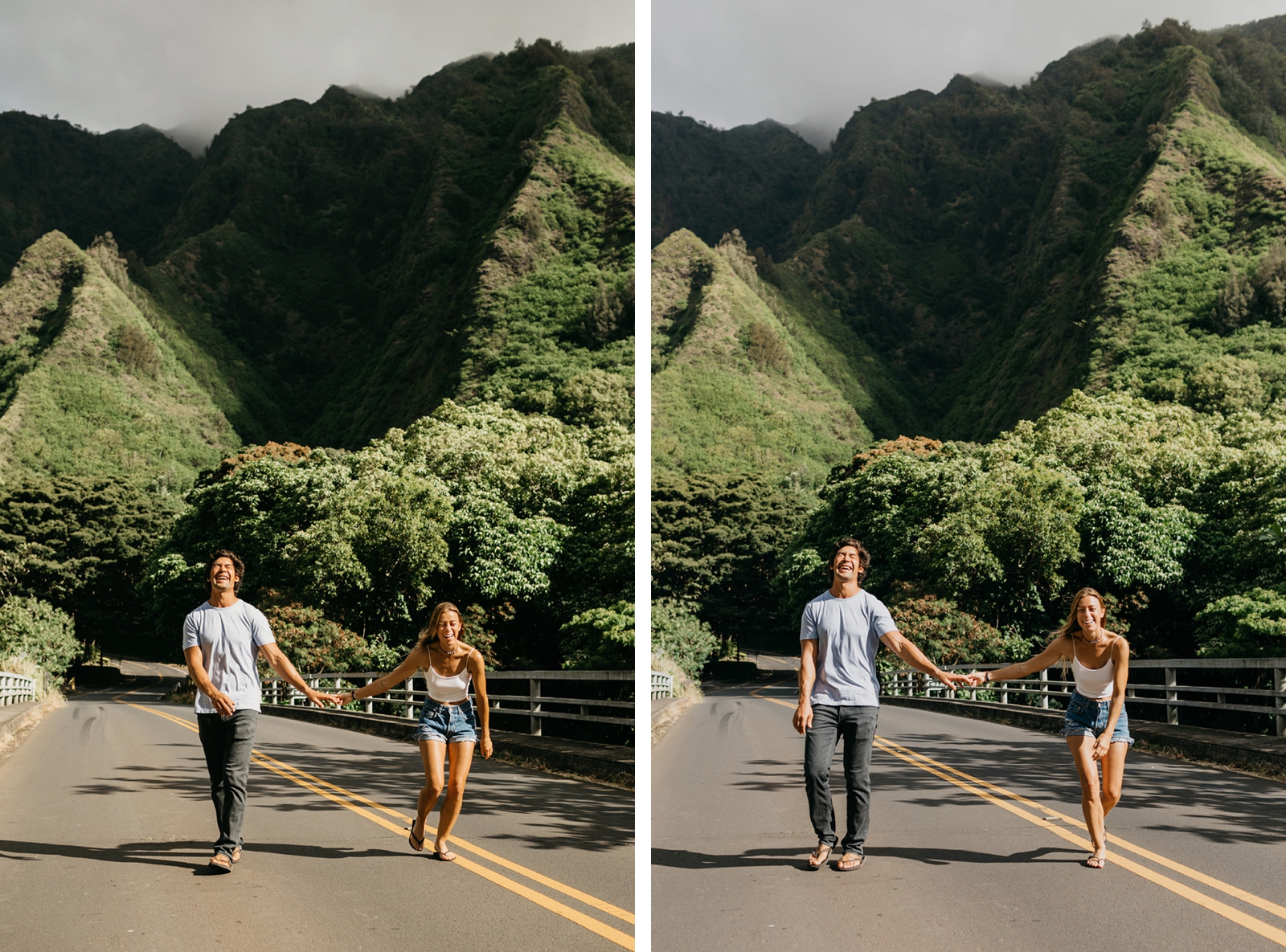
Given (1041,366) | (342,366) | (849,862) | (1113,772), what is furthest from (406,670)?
(1041,366)

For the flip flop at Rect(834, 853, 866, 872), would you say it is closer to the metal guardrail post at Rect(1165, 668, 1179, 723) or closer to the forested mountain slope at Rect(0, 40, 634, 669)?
the forested mountain slope at Rect(0, 40, 634, 669)

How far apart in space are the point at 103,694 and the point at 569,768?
594 cm

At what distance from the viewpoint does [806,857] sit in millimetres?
5988

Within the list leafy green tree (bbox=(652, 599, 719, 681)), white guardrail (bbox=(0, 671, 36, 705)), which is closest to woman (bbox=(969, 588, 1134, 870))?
white guardrail (bbox=(0, 671, 36, 705))

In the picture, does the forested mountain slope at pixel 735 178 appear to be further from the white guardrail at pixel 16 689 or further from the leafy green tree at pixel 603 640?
the white guardrail at pixel 16 689

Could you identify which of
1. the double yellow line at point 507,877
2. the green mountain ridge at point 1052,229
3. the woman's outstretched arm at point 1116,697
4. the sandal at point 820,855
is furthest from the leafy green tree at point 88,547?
the green mountain ridge at point 1052,229

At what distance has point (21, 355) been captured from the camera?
143 ft

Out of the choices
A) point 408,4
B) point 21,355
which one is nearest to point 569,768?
point 408,4

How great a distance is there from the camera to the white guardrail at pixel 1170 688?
1097 cm

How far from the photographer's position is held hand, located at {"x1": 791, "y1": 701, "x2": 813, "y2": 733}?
16.6 ft

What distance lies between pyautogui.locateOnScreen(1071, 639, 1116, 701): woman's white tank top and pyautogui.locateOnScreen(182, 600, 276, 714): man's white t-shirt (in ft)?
13.8

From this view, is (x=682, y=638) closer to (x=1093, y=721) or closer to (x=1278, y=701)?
(x=1278, y=701)

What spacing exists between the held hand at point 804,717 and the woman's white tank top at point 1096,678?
1.40 metres

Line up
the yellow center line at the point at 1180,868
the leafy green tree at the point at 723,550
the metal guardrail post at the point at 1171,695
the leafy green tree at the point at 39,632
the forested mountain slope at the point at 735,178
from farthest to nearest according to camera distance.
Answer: the forested mountain slope at the point at 735,178 < the leafy green tree at the point at 723,550 < the metal guardrail post at the point at 1171,695 < the leafy green tree at the point at 39,632 < the yellow center line at the point at 1180,868
